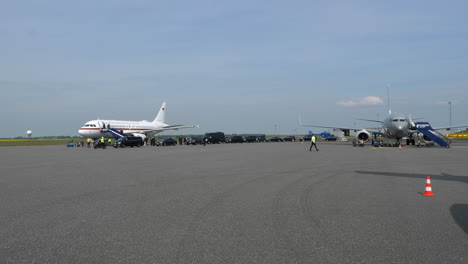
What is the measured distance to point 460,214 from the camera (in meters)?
6.96

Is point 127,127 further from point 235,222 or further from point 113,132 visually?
point 235,222

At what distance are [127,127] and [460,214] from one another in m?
52.4

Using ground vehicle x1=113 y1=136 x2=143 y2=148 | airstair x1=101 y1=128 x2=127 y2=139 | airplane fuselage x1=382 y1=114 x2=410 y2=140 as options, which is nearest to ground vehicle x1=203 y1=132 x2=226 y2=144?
airstair x1=101 y1=128 x2=127 y2=139

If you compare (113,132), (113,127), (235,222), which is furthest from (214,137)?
(235,222)

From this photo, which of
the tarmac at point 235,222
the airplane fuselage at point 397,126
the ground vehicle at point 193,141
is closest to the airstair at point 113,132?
the ground vehicle at point 193,141

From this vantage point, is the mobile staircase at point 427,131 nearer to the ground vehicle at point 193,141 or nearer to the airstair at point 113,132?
the ground vehicle at point 193,141

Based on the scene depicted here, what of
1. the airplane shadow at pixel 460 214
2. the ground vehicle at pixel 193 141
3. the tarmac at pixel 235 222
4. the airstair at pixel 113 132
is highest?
the airstair at pixel 113 132

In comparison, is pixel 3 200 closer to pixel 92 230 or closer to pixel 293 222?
pixel 92 230

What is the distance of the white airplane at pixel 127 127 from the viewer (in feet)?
159

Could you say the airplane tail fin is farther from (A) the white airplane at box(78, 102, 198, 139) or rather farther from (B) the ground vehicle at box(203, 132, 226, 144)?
(B) the ground vehicle at box(203, 132, 226, 144)

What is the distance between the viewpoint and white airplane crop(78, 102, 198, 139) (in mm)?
48375

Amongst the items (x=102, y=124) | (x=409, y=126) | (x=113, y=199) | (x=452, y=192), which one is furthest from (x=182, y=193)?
(x=102, y=124)

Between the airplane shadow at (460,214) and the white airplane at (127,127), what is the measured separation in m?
46.6

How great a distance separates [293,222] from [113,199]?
458 centimetres
